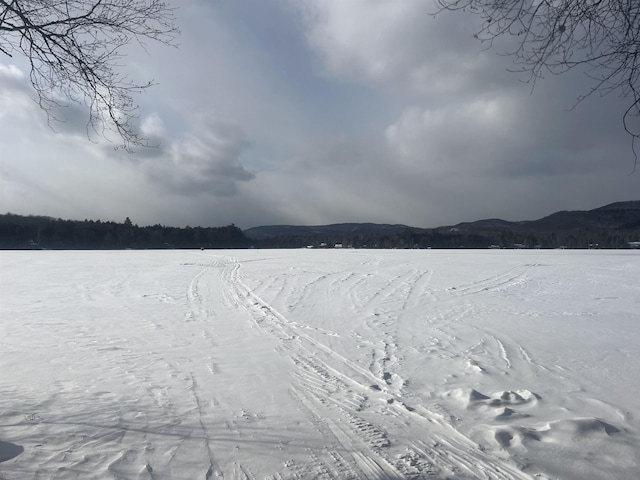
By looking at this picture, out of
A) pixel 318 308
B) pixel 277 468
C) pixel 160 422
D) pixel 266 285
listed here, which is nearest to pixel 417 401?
pixel 277 468

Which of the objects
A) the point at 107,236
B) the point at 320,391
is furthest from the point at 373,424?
the point at 107,236

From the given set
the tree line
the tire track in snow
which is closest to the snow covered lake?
the tire track in snow

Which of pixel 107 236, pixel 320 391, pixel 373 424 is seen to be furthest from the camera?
pixel 107 236

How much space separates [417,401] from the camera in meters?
5.21

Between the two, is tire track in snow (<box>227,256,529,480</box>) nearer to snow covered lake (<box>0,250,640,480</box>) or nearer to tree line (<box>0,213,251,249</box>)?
snow covered lake (<box>0,250,640,480</box>)

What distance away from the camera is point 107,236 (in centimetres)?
8738

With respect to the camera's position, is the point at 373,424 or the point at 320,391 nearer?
the point at 373,424

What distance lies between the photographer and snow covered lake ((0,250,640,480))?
143 inches

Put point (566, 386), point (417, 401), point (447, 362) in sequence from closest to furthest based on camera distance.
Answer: point (417, 401) → point (566, 386) → point (447, 362)

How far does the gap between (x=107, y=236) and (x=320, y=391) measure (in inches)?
3593

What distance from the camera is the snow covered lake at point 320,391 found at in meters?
3.64

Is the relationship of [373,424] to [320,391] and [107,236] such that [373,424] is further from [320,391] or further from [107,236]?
[107,236]

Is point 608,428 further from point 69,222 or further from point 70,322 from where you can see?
point 69,222

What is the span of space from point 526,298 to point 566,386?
9016 millimetres
